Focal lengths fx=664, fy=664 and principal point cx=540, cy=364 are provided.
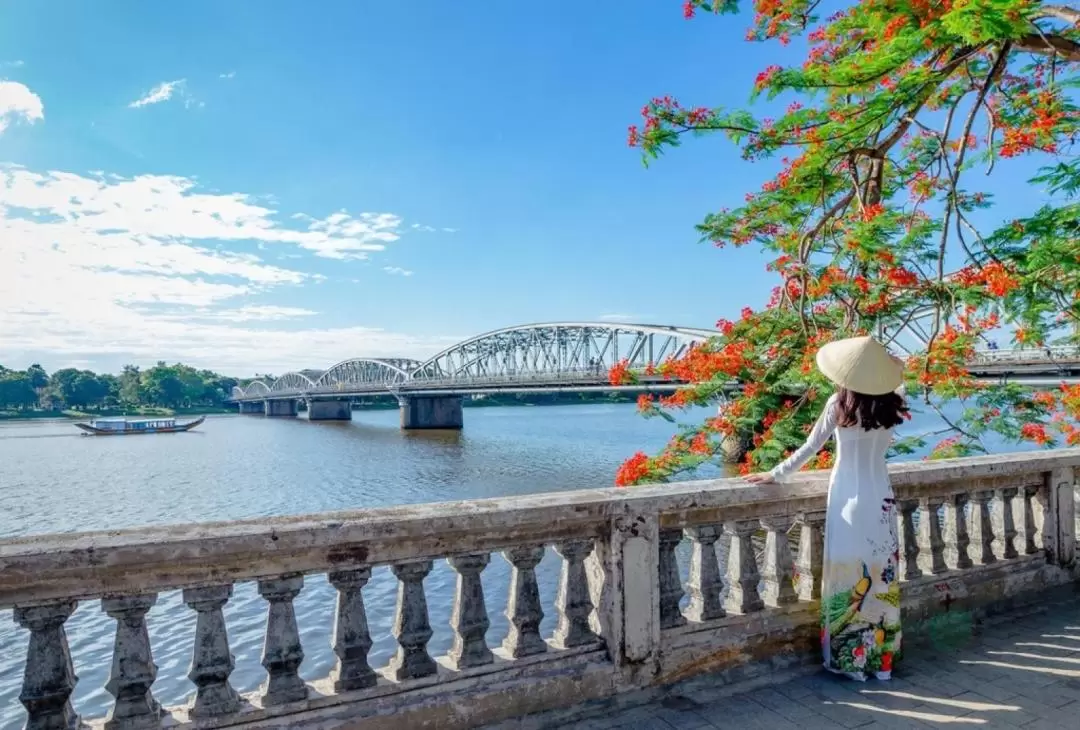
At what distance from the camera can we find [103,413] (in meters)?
100

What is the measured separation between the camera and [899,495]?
388 centimetres

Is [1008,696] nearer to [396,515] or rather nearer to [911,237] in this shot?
[396,515]

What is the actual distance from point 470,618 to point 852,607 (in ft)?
6.11

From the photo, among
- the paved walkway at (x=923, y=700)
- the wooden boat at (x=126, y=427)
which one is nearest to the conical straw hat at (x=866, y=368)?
the paved walkway at (x=923, y=700)

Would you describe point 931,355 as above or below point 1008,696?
above

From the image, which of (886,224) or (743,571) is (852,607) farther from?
(886,224)

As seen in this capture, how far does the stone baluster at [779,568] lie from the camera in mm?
3506

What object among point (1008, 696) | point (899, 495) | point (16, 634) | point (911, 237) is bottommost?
point (16, 634)

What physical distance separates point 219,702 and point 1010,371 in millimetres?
23840

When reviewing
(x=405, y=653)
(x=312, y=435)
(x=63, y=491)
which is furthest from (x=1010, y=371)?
(x=312, y=435)

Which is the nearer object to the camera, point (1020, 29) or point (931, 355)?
point (1020, 29)

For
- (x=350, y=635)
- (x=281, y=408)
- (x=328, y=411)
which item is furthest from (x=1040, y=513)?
(x=281, y=408)

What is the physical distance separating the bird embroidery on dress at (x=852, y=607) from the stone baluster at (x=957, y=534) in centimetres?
132

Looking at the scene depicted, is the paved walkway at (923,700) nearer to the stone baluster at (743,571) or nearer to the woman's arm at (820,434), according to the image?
the stone baluster at (743,571)
